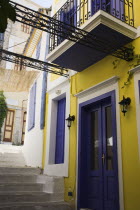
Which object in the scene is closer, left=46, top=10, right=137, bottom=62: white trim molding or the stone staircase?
left=46, top=10, right=137, bottom=62: white trim molding

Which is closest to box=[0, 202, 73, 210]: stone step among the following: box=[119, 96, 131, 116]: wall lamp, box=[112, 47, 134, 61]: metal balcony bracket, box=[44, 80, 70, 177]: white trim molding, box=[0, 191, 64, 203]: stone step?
box=[0, 191, 64, 203]: stone step

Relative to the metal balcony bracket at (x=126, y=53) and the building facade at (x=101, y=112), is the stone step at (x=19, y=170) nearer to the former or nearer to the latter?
the building facade at (x=101, y=112)

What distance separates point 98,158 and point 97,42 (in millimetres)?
2887

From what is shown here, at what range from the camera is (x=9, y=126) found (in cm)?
1761

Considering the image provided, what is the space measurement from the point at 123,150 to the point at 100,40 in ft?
8.35

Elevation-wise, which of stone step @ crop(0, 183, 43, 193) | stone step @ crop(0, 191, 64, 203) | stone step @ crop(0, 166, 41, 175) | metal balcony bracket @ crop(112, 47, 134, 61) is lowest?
stone step @ crop(0, 191, 64, 203)

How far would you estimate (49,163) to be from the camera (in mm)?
7949

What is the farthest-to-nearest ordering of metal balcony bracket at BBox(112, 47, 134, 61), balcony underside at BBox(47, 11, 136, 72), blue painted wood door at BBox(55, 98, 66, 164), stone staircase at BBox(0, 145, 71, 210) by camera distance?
blue painted wood door at BBox(55, 98, 66, 164) → stone staircase at BBox(0, 145, 71, 210) → metal balcony bracket at BBox(112, 47, 134, 61) → balcony underside at BBox(47, 11, 136, 72)

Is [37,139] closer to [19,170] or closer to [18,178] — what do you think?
[19,170]

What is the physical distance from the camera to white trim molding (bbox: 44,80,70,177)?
23.5ft

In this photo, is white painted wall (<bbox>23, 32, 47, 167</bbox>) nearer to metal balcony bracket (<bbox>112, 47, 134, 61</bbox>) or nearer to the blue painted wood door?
the blue painted wood door

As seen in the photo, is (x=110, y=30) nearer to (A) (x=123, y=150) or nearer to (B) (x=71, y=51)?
(B) (x=71, y=51)

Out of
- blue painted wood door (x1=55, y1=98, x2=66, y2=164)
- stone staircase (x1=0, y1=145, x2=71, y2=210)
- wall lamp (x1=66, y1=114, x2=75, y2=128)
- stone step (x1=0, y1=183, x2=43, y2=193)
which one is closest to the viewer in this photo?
stone staircase (x1=0, y1=145, x2=71, y2=210)

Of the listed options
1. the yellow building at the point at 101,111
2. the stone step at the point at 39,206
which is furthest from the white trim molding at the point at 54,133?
the stone step at the point at 39,206
